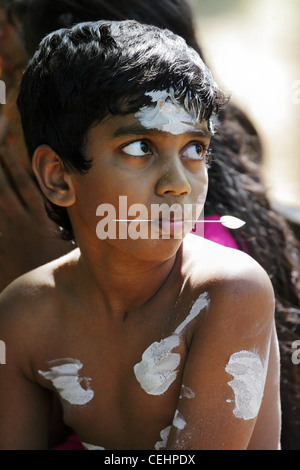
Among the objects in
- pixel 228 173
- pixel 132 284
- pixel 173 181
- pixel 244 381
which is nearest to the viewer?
pixel 173 181

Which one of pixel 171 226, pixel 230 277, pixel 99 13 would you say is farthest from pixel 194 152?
pixel 99 13

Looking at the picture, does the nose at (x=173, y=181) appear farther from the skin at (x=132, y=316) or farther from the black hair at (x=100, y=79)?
the black hair at (x=100, y=79)

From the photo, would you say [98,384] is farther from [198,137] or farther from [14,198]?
[14,198]

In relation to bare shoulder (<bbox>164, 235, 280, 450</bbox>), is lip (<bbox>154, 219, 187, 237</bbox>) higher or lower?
higher

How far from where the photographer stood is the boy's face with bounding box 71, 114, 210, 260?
4.45 ft

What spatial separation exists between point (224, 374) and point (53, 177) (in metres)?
0.60

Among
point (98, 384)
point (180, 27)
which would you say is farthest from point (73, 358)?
point (180, 27)

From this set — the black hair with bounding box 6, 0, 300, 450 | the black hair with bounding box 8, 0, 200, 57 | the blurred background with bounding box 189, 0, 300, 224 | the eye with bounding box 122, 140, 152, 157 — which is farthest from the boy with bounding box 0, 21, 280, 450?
the blurred background with bounding box 189, 0, 300, 224

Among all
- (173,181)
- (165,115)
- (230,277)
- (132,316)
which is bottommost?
(132,316)

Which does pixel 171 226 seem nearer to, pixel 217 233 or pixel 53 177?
pixel 53 177

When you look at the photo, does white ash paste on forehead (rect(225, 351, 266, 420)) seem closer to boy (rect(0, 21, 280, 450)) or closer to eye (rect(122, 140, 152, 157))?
boy (rect(0, 21, 280, 450))

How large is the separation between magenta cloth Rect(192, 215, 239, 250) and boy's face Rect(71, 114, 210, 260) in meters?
0.67

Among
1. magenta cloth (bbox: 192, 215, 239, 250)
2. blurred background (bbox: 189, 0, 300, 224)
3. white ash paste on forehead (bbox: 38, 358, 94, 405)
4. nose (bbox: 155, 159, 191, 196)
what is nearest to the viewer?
nose (bbox: 155, 159, 191, 196)

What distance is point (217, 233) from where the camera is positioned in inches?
84.3
